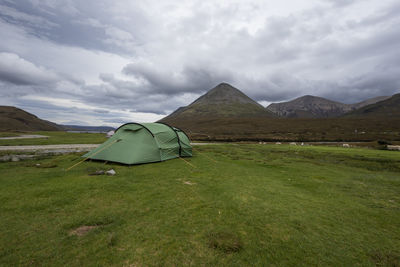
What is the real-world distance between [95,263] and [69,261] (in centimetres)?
55

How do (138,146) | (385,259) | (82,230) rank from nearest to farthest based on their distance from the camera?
(385,259), (82,230), (138,146)

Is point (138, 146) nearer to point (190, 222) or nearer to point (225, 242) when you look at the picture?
point (190, 222)

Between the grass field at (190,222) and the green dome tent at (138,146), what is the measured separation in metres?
3.47

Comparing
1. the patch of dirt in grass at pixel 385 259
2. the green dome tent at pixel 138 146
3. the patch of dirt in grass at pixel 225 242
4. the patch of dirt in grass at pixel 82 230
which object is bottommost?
the patch of dirt in grass at pixel 385 259

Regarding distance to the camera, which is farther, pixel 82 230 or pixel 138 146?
pixel 138 146

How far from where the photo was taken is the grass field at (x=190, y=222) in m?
3.84

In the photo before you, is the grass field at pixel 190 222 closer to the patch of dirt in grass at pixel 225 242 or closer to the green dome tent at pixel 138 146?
the patch of dirt in grass at pixel 225 242

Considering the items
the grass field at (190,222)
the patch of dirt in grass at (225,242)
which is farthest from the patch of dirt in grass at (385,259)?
the patch of dirt in grass at (225,242)

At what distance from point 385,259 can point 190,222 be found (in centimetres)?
466

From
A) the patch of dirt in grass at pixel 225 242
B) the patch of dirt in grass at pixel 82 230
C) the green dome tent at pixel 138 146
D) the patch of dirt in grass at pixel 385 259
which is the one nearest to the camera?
the patch of dirt in grass at pixel 385 259

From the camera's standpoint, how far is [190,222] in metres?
5.22

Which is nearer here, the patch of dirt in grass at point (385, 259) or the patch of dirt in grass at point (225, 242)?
the patch of dirt in grass at point (385, 259)

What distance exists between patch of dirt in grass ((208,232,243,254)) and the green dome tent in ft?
30.2

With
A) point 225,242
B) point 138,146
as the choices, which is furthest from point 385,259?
point 138,146
